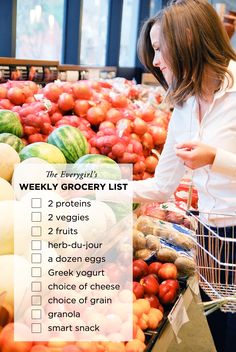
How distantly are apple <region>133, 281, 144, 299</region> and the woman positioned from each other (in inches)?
15.2

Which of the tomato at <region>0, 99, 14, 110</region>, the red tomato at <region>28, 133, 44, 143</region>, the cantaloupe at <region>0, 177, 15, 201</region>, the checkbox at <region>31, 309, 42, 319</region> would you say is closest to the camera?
the checkbox at <region>31, 309, 42, 319</region>

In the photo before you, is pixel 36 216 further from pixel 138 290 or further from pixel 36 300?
pixel 138 290

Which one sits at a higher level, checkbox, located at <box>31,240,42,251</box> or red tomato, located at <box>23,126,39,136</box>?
checkbox, located at <box>31,240,42,251</box>

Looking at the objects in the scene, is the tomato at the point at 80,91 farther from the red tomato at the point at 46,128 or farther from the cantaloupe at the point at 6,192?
the cantaloupe at the point at 6,192

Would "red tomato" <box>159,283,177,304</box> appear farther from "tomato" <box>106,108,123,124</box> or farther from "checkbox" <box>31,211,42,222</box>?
"tomato" <box>106,108,123,124</box>

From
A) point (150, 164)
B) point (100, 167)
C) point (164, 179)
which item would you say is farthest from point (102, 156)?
point (150, 164)

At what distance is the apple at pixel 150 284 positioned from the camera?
173 cm

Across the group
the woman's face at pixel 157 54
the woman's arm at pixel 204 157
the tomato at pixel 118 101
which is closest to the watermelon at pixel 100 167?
the woman's arm at pixel 204 157

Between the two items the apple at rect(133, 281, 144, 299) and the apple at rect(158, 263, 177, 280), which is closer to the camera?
the apple at rect(133, 281, 144, 299)

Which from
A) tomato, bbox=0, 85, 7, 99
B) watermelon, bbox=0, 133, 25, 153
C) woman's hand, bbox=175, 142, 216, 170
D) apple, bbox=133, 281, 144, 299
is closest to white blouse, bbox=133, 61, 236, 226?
woman's hand, bbox=175, 142, 216, 170

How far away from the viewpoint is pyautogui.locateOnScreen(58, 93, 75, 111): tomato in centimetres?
290

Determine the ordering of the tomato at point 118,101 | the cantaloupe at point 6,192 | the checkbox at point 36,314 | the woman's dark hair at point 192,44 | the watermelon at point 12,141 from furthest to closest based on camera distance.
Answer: the tomato at point 118,101
the watermelon at point 12,141
the woman's dark hair at point 192,44
the cantaloupe at point 6,192
the checkbox at point 36,314

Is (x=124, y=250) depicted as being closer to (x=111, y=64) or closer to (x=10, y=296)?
(x=10, y=296)

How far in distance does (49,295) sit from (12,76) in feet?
8.61
